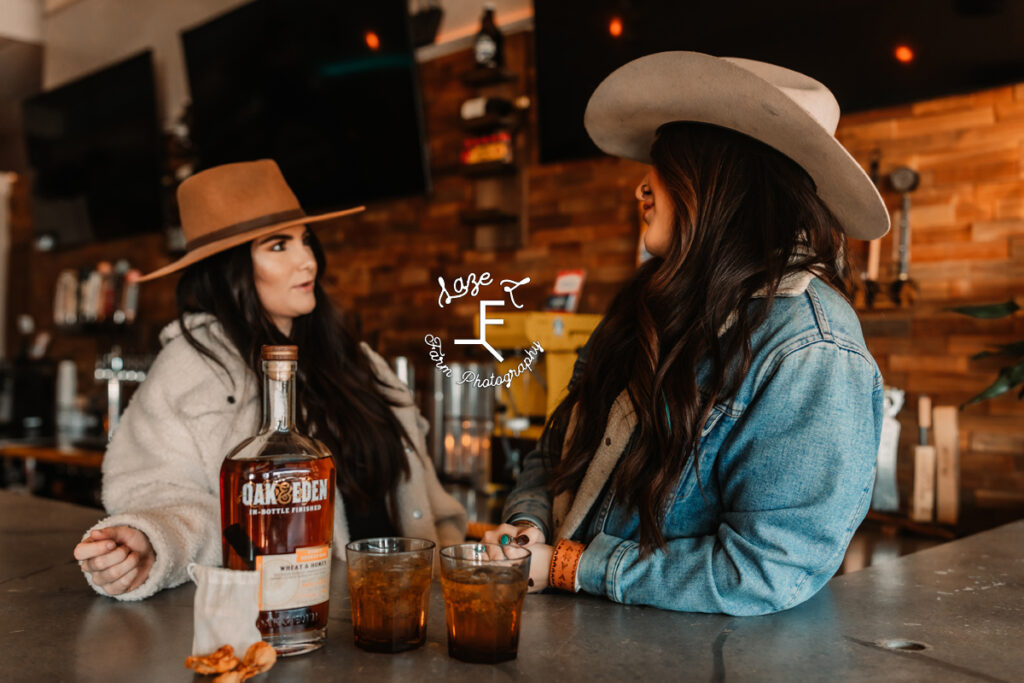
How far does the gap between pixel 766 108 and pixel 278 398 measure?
64cm

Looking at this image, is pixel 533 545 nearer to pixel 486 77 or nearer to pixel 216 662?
pixel 216 662

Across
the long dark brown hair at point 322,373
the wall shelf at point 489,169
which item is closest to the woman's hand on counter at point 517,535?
the long dark brown hair at point 322,373

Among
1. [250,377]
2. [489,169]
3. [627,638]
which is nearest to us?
[627,638]

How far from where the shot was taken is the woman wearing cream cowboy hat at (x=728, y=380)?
927 millimetres

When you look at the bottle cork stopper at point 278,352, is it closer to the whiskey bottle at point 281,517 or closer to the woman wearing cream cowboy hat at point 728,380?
the whiskey bottle at point 281,517

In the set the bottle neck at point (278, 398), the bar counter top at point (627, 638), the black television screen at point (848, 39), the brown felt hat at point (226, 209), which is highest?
the black television screen at point (848, 39)

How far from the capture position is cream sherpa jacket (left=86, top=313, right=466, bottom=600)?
4.17ft

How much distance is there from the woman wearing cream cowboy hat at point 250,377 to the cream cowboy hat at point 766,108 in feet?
2.35

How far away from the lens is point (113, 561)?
102 centimetres

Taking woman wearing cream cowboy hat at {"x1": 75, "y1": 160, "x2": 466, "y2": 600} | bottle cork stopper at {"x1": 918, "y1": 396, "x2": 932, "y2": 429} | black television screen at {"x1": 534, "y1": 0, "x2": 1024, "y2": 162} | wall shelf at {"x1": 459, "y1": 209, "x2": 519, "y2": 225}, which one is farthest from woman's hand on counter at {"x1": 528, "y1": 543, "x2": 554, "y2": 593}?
wall shelf at {"x1": 459, "y1": 209, "x2": 519, "y2": 225}

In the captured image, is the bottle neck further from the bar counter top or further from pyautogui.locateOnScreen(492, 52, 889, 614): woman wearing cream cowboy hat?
pyautogui.locateOnScreen(492, 52, 889, 614): woman wearing cream cowboy hat

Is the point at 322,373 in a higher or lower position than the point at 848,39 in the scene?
lower

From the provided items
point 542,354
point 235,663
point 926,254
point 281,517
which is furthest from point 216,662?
point 926,254

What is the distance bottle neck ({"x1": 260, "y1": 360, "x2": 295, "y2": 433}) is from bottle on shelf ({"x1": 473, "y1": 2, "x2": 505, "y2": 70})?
2284mm
